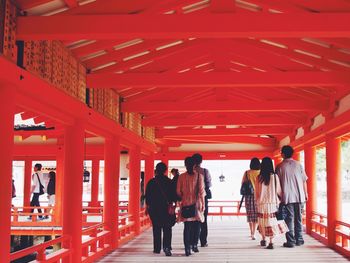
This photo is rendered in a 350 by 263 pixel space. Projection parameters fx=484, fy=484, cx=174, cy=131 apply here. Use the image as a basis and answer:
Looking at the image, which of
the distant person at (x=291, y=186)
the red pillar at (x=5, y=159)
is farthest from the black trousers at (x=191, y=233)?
the red pillar at (x=5, y=159)

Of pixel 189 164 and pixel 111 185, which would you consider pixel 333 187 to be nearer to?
pixel 189 164

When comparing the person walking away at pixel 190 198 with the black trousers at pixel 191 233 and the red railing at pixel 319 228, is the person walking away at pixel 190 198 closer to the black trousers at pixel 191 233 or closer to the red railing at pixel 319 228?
the black trousers at pixel 191 233

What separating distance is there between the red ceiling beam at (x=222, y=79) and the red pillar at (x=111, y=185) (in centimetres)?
219

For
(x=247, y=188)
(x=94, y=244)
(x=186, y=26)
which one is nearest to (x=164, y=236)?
(x=94, y=244)

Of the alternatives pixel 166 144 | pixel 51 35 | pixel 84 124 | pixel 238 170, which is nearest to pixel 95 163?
pixel 166 144

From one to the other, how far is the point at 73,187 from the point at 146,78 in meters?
1.94

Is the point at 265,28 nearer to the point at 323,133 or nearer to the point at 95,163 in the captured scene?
the point at 323,133

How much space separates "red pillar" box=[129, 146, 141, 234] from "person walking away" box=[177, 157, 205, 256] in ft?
13.4

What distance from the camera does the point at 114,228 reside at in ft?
29.3

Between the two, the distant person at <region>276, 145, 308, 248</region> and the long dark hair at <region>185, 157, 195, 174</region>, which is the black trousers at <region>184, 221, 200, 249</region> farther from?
the distant person at <region>276, 145, 308, 248</region>

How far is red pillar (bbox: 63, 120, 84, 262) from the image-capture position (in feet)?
21.5

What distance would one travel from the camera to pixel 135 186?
11820mm

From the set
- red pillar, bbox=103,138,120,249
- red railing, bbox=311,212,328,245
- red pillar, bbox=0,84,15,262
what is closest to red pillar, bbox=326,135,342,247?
red railing, bbox=311,212,328,245

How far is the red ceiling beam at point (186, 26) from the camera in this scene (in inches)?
176
